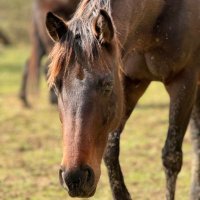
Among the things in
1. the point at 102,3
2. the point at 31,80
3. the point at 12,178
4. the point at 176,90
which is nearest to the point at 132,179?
the point at 12,178

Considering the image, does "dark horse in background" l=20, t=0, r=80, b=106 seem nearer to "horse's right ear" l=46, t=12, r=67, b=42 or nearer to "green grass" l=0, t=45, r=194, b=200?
"green grass" l=0, t=45, r=194, b=200

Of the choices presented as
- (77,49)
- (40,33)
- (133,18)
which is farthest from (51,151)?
(77,49)

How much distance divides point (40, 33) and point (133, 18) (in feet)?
19.3

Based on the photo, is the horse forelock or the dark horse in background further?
the dark horse in background

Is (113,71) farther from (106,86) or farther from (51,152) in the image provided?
(51,152)

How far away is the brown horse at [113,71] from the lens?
3242 millimetres

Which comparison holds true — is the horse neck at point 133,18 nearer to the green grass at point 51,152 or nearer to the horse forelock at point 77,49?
the horse forelock at point 77,49

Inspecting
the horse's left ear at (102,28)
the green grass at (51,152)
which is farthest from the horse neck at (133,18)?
the green grass at (51,152)

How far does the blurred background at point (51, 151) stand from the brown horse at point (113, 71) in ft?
2.86

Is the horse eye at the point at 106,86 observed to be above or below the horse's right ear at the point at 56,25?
below

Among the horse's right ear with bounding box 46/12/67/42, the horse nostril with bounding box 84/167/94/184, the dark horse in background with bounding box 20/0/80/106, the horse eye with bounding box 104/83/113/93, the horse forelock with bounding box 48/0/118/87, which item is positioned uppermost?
the horse's right ear with bounding box 46/12/67/42

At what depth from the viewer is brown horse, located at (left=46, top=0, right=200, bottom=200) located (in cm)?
324

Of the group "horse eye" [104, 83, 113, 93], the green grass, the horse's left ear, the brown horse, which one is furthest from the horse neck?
the green grass

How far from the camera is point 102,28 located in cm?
338
